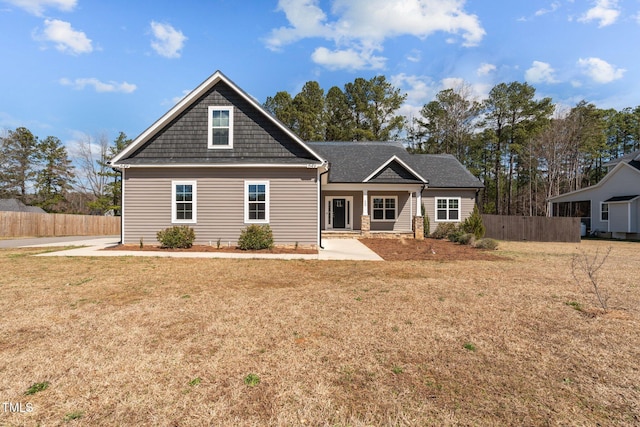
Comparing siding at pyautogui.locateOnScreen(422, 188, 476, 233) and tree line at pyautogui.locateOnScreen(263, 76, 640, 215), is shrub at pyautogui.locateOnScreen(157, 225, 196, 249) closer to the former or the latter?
siding at pyautogui.locateOnScreen(422, 188, 476, 233)

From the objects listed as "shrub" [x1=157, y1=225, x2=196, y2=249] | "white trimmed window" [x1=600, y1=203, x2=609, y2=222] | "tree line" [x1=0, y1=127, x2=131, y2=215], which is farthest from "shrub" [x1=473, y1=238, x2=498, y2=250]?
"tree line" [x1=0, y1=127, x2=131, y2=215]

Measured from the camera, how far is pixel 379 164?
19469 millimetres

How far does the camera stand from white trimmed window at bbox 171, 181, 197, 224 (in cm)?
1295

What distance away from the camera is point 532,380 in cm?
308

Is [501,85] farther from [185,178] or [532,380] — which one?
[532,380]

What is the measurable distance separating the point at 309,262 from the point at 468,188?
47.0 feet

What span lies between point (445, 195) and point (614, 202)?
13676 mm

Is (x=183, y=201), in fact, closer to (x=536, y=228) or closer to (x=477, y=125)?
(x=536, y=228)

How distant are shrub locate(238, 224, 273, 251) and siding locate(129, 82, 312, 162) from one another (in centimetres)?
300

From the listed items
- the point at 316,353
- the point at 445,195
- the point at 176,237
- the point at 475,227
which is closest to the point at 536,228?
the point at 445,195

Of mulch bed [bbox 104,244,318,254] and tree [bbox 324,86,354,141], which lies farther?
tree [bbox 324,86,354,141]

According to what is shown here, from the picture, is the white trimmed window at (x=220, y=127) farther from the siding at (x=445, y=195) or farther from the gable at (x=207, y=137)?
the siding at (x=445, y=195)

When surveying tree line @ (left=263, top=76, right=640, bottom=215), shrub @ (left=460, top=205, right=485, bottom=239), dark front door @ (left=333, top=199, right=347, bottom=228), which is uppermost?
tree line @ (left=263, top=76, right=640, bottom=215)

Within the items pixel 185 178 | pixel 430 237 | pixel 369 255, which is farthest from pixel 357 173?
pixel 185 178
